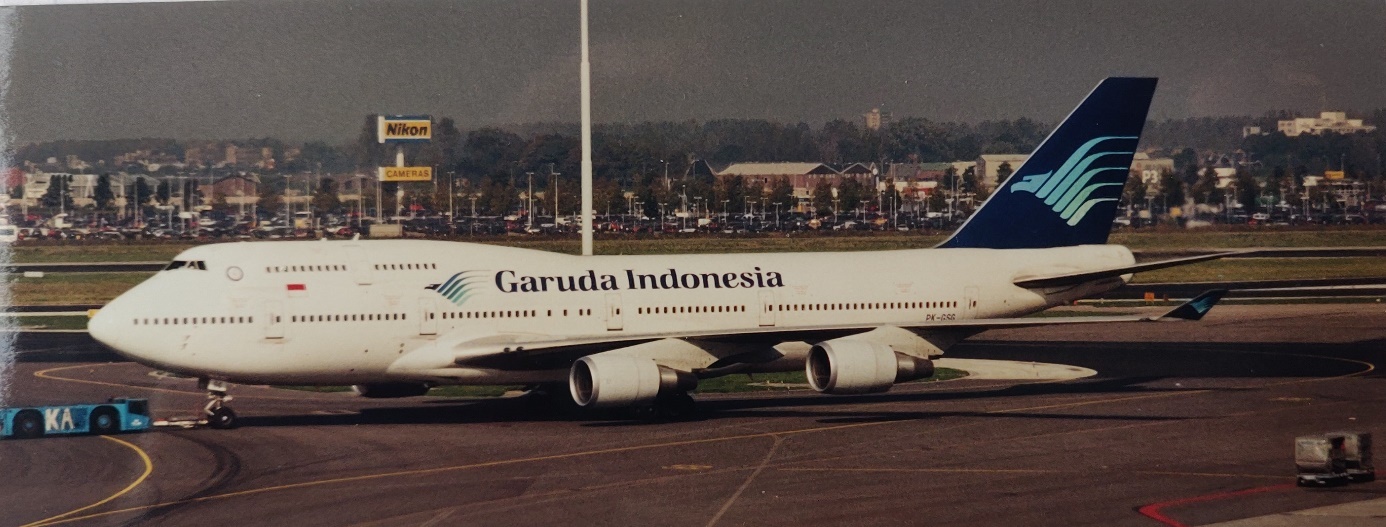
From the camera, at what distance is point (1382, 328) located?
49469mm

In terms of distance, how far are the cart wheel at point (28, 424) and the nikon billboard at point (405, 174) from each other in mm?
18028

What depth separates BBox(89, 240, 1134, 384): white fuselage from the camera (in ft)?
97.3

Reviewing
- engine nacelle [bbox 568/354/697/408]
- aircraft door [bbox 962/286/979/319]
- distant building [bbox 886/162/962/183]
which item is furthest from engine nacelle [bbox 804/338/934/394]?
distant building [bbox 886/162/962/183]

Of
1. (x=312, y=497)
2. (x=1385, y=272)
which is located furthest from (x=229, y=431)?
(x=1385, y=272)

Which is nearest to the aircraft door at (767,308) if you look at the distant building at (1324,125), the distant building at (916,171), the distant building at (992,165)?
the distant building at (916,171)

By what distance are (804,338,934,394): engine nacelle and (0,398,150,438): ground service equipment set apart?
14.5 m

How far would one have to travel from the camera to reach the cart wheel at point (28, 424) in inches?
1166

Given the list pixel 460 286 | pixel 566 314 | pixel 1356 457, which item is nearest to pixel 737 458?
pixel 566 314

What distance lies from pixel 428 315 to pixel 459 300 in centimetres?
78

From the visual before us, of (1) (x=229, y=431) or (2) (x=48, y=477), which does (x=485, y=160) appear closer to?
(1) (x=229, y=431)

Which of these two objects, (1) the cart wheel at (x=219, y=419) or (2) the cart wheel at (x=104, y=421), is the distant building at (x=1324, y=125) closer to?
(1) the cart wheel at (x=219, y=419)

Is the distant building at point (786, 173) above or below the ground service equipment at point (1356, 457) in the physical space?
above

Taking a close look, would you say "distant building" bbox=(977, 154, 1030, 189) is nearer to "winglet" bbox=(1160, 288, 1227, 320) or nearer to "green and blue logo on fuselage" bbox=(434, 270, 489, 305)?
"winglet" bbox=(1160, 288, 1227, 320)

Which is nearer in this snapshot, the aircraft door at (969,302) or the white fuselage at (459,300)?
the white fuselage at (459,300)
